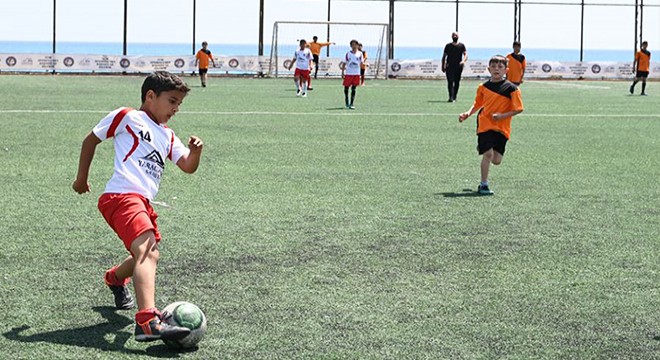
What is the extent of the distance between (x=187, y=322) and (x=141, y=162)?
977 mm

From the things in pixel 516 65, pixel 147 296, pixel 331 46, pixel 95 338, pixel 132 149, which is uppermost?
pixel 331 46

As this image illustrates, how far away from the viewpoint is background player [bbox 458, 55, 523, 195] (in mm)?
12289

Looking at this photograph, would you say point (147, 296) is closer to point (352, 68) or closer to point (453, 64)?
point (352, 68)

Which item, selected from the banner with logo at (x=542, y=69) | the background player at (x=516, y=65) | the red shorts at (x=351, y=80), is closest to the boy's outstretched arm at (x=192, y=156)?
the red shorts at (x=351, y=80)

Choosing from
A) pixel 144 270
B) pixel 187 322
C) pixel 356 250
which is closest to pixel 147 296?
pixel 144 270

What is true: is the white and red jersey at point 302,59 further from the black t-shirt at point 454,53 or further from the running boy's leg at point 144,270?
the running boy's leg at point 144,270

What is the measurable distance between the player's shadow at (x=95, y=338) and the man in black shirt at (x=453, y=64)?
25195 millimetres

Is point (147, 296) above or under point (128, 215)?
under

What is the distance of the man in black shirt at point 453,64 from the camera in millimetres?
31219

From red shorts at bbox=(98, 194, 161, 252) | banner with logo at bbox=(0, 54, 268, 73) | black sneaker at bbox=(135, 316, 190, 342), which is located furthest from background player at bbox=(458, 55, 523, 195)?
banner with logo at bbox=(0, 54, 268, 73)

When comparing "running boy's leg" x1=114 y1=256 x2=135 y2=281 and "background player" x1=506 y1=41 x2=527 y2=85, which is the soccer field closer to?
"running boy's leg" x1=114 y1=256 x2=135 y2=281

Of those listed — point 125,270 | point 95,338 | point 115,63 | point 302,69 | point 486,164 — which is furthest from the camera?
point 115,63

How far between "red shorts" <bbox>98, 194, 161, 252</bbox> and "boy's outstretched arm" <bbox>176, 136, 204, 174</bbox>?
33 centimetres

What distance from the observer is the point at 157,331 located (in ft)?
18.5
